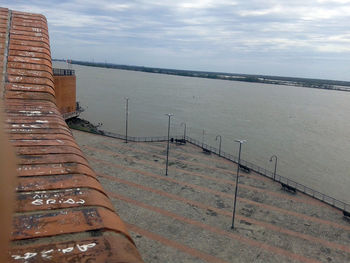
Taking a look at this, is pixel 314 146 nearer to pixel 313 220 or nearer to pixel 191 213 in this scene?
pixel 313 220

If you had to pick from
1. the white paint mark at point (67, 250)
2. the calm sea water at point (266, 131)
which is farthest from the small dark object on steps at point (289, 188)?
the white paint mark at point (67, 250)

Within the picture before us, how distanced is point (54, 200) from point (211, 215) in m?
17.7

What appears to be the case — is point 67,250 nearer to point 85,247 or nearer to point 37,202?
point 85,247

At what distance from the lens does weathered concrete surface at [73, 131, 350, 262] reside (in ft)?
52.2

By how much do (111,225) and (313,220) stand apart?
20.6 metres

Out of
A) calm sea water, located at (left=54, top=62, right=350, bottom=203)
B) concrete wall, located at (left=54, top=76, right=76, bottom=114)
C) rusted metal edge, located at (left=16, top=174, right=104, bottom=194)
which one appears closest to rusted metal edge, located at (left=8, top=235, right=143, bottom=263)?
rusted metal edge, located at (left=16, top=174, right=104, bottom=194)

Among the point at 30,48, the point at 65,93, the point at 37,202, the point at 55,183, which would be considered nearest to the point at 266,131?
the point at 65,93

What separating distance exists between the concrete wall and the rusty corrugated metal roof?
115 ft

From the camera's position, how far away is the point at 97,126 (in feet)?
154

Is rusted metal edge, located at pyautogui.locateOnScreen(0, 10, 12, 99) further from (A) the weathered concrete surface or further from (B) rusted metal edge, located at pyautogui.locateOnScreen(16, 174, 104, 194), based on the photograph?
(A) the weathered concrete surface

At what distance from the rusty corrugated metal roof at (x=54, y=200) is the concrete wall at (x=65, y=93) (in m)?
35.1

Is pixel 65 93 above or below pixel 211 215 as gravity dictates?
above

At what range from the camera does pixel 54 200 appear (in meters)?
2.74

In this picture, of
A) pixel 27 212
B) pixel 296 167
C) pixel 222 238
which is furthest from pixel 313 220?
pixel 27 212
